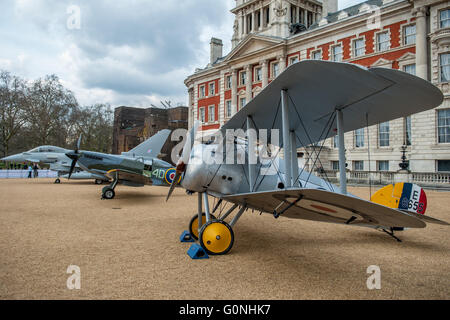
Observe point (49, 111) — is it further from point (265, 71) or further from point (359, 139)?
point (359, 139)

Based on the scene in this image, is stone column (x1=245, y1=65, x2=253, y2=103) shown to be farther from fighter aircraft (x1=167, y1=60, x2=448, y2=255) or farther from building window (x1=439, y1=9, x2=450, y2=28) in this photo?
fighter aircraft (x1=167, y1=60, x2=448, y2=255)

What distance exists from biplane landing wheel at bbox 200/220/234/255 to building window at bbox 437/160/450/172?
2516 cm

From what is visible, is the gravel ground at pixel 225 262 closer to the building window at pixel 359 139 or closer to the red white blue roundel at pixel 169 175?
the red white blue roundel at pixel 169 175

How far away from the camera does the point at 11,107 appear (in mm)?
42875

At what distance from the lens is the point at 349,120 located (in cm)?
582

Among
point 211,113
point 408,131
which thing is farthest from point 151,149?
point 211,113

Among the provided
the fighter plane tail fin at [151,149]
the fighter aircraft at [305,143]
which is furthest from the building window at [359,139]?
the fighter aircraft at [305,143]

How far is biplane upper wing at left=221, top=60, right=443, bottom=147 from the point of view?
383cm

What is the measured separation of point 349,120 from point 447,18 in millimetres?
25305

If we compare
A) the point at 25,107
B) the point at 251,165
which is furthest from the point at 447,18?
the point at 25,107

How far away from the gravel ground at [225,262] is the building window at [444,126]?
20.0 metres

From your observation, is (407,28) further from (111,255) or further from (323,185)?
(111,255)

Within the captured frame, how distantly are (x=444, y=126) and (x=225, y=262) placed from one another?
2632cm

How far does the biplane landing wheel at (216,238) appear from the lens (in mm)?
5301
